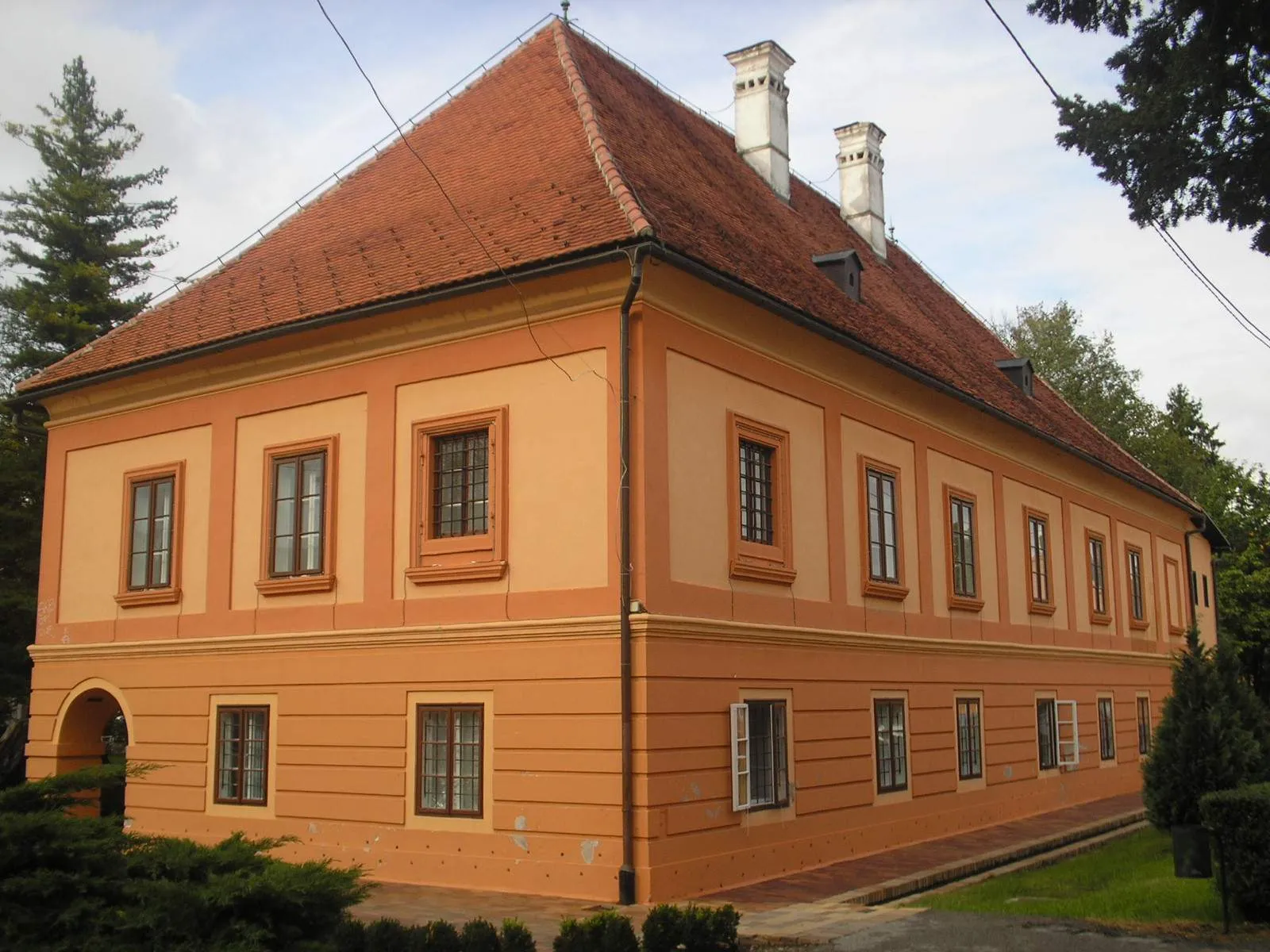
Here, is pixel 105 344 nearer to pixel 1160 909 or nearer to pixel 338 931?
pixel 338 931

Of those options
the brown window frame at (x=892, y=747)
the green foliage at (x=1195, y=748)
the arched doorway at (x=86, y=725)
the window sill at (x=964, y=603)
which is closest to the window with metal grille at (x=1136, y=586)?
the window sill at (x=964, y=603)

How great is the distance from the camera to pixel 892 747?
61.0 feet

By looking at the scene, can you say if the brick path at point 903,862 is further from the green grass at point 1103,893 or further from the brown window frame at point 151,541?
the brown window frame at point 151,541

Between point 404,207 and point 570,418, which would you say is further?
point 404,207

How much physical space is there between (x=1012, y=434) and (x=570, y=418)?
38.9ft

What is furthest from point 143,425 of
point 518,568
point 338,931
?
point 338,931

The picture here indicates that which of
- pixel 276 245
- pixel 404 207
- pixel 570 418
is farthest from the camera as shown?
pixel 276 245

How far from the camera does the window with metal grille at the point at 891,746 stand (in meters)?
18.2

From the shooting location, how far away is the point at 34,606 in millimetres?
28578

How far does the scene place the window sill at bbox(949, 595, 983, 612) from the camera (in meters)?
20.9

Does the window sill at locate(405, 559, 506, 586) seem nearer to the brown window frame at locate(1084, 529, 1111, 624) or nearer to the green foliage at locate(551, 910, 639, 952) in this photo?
the green foliage at locate(551, 910, 639, 952)

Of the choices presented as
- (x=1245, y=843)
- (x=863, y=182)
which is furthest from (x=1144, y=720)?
(x=1245, y=843)

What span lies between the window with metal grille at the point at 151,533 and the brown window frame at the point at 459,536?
4.77 meters

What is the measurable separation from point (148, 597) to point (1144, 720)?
866 inches
